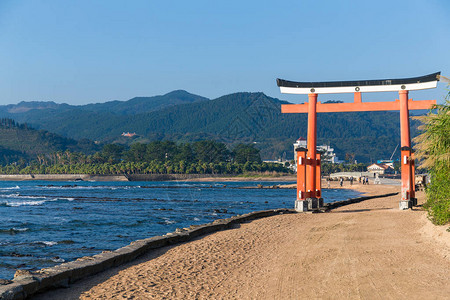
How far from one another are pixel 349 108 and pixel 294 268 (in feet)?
53.0

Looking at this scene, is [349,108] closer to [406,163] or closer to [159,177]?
[406,163]

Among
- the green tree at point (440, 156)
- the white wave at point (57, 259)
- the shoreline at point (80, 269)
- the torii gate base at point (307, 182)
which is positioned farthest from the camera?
the torii gate base at point (307, 182)

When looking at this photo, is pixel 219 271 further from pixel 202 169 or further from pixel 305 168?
pixel 202 169

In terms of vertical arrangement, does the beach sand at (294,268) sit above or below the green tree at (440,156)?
below

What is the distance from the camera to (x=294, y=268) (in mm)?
12312

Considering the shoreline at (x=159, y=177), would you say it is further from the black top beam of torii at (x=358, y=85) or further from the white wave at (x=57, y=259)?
the white wave at (x=57, y=259)

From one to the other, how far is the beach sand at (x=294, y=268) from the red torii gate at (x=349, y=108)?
24.9 feet

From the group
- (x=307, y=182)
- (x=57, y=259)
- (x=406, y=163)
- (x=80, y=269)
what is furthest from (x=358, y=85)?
(x=80, y=269)

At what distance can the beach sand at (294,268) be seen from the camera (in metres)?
9.93

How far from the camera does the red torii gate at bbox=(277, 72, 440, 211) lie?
85.1 feet

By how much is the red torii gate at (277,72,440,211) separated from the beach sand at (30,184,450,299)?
760 cm

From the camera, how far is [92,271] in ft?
39.0

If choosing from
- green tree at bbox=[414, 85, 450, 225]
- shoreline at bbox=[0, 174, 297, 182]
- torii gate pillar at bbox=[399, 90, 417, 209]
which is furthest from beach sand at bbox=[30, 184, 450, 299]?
shoreline at bbox=[0, 174, 297, 182]

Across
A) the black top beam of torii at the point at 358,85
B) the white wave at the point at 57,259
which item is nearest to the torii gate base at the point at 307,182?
the black top beam of torii at the point at 358,85
